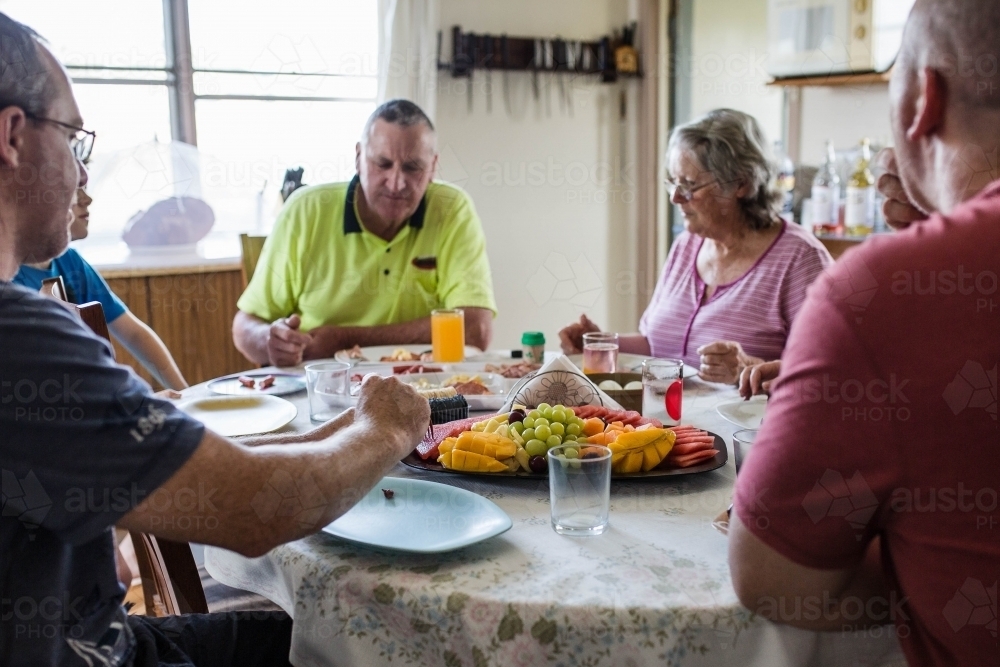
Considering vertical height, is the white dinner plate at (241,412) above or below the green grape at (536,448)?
below

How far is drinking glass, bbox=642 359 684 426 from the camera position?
1608 millimetres

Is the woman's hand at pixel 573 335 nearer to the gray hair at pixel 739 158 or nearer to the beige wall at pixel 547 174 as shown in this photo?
the gray hair at pixel 739 158

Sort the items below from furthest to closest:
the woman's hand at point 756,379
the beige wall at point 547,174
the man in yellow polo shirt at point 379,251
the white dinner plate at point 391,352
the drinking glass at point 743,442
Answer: the beige wall at point 547,174 < the man in yellow polo shirt at point 379,251 < the white dinner plate at point 391,352 < the woman's hand at point 756,379 < the drinking glass at point 743,442

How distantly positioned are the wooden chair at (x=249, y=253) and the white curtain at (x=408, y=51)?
1163 millimetres

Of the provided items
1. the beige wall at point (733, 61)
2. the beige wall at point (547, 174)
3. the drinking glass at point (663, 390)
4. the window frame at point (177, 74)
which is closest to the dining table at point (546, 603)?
the drinking glass at point (663, 390)

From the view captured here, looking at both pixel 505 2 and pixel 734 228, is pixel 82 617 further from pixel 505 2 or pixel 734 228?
pixel 505 2

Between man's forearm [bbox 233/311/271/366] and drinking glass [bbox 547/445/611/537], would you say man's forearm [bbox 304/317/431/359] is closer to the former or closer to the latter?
man's forearm [bbox 233/311/271/366]

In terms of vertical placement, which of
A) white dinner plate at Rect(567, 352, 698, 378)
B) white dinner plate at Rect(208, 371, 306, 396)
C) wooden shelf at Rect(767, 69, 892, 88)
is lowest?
white dinner plate at Rect(567, 352, 698, 378)

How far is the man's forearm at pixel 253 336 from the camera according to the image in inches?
96.1

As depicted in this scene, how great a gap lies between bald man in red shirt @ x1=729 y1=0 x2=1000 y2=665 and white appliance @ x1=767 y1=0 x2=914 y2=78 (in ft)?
8.67

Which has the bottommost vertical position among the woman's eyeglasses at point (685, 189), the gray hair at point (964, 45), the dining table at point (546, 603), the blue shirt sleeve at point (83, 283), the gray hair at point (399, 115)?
the dining table at point (546, 603)

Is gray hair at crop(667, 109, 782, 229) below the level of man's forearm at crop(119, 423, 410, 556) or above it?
above

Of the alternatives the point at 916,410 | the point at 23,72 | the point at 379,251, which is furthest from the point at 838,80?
the point at 23,72

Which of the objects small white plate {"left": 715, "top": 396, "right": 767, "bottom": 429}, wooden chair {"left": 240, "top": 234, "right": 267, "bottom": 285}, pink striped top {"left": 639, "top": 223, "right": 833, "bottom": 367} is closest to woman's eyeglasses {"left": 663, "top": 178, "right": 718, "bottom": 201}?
pink striped top {"left": 639, "top": 223, "right": 833, "bottom": 367}
